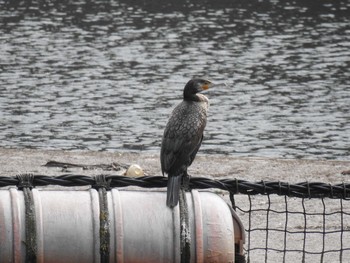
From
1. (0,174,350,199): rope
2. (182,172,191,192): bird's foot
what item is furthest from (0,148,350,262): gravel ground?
(182,172,191,192): bird's foot

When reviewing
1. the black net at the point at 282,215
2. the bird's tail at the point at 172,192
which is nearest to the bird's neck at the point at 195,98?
the black net at the point at 282,215

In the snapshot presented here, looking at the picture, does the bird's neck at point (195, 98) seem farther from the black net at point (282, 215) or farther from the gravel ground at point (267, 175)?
the gravel ground at point (267, 175)

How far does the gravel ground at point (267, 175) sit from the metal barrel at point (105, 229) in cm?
199

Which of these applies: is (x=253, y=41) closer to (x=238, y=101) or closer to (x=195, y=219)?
(x=238, y=101)

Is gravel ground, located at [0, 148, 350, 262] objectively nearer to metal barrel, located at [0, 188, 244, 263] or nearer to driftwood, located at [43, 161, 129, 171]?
driftwood, located at [43, 161, 129, 171]

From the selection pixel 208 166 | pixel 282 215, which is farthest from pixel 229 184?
pixel 208 166

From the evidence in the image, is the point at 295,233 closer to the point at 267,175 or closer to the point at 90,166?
the point at 267,175

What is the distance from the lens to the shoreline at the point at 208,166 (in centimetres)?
1068

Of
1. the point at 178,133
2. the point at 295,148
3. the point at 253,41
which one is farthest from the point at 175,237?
the point at 253,41

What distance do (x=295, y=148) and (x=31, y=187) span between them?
9.48 m

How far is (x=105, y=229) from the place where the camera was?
5945 mm

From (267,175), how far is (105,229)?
4903mm

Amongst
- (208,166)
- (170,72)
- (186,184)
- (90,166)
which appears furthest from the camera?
(170,72)

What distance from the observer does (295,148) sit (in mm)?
15234
